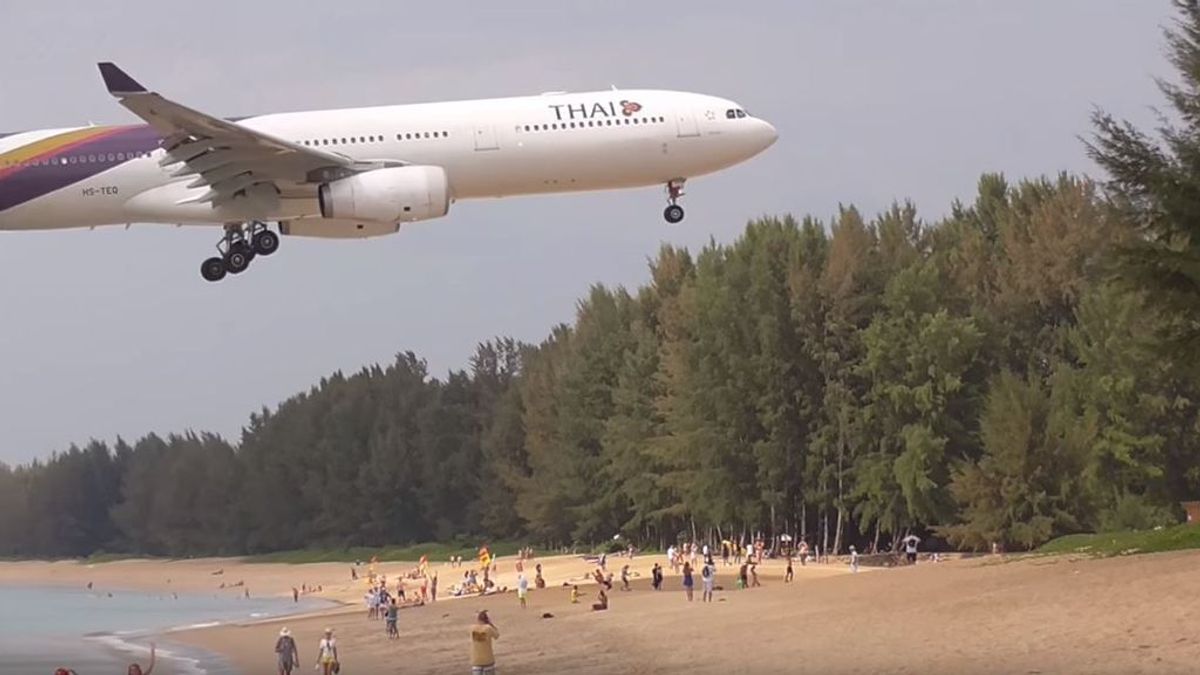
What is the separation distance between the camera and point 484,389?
15050 centimetres

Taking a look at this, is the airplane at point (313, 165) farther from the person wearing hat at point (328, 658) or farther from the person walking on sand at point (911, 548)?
the person walking on sand at point (911, 548)

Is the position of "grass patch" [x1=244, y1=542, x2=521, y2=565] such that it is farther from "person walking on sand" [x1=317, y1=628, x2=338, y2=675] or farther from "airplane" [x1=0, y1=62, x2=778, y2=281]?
"person walking on sand" [x1=317, y1=628, x2=338, y2=675]

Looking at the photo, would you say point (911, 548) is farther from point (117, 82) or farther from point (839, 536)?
point (117, 82)

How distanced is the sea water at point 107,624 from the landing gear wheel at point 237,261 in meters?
12.2

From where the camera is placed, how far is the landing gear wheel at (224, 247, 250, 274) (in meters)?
45.8

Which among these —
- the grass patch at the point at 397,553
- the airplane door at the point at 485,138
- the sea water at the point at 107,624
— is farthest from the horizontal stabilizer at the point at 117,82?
the grass patch at the point at 397,553

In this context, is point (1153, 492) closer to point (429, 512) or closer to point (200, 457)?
point (429, 512)

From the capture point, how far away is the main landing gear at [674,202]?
1868 inches

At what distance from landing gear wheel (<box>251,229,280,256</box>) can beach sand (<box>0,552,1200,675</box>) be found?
1050cm

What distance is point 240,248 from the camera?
1812 inches

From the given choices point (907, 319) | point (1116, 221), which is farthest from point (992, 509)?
point (1116, 221)

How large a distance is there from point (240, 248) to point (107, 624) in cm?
4522

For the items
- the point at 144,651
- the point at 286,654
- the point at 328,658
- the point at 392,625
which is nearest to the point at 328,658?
the point at 328,658

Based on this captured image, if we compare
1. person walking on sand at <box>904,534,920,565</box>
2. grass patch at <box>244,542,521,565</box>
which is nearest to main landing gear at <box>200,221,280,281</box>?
person walking on sand at <box>904,534,920,565</box>
